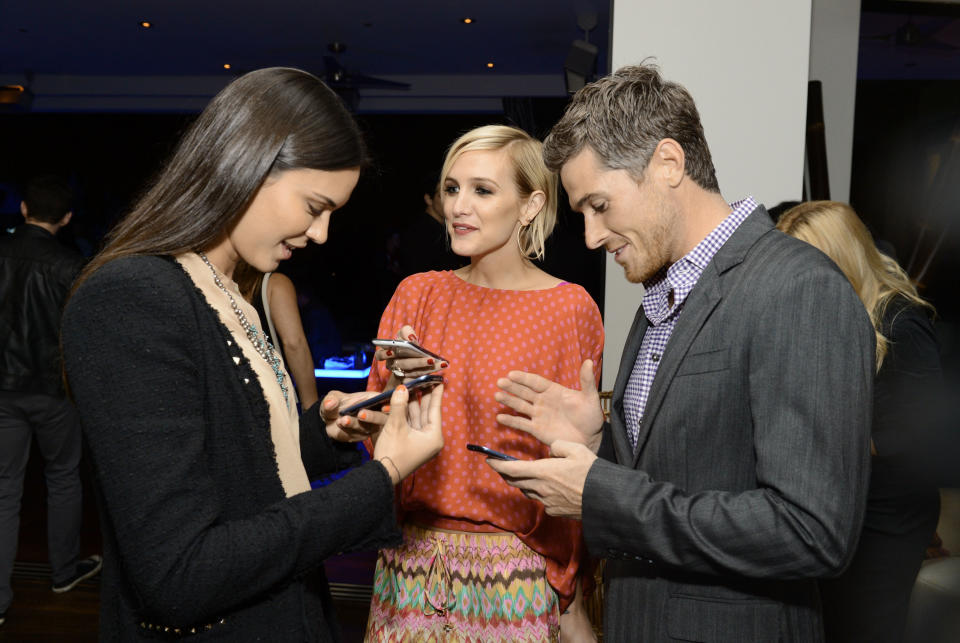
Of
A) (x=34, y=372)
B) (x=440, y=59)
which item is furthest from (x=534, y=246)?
(x=440, y=59)

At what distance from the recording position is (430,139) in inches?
388

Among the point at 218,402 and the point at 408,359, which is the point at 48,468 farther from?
the point at 218,402

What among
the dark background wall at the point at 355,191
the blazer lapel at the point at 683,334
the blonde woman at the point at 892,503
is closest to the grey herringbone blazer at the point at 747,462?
the blazer lapel at the point at 683,334

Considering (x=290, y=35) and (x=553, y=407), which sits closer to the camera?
(x=553, y=407)

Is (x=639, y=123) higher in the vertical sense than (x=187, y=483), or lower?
higher

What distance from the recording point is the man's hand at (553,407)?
1497 millimetres

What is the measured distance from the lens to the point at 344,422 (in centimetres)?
143

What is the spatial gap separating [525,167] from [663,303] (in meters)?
0.67

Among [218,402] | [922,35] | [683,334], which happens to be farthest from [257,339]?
[922,35]

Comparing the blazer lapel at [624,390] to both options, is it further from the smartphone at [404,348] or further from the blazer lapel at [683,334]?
the smartphone at [404,348]

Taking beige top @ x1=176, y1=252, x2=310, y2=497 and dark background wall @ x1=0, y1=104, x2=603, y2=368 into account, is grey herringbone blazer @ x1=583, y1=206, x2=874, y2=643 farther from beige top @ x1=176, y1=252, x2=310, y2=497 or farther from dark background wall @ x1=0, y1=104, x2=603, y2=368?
dark background wall @ x1=0, y1=104, x2=603, y2=368

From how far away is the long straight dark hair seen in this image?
3.58ft

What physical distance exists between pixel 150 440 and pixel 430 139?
9276 millimetres

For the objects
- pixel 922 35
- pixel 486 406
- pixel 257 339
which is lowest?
pixel 486 406
